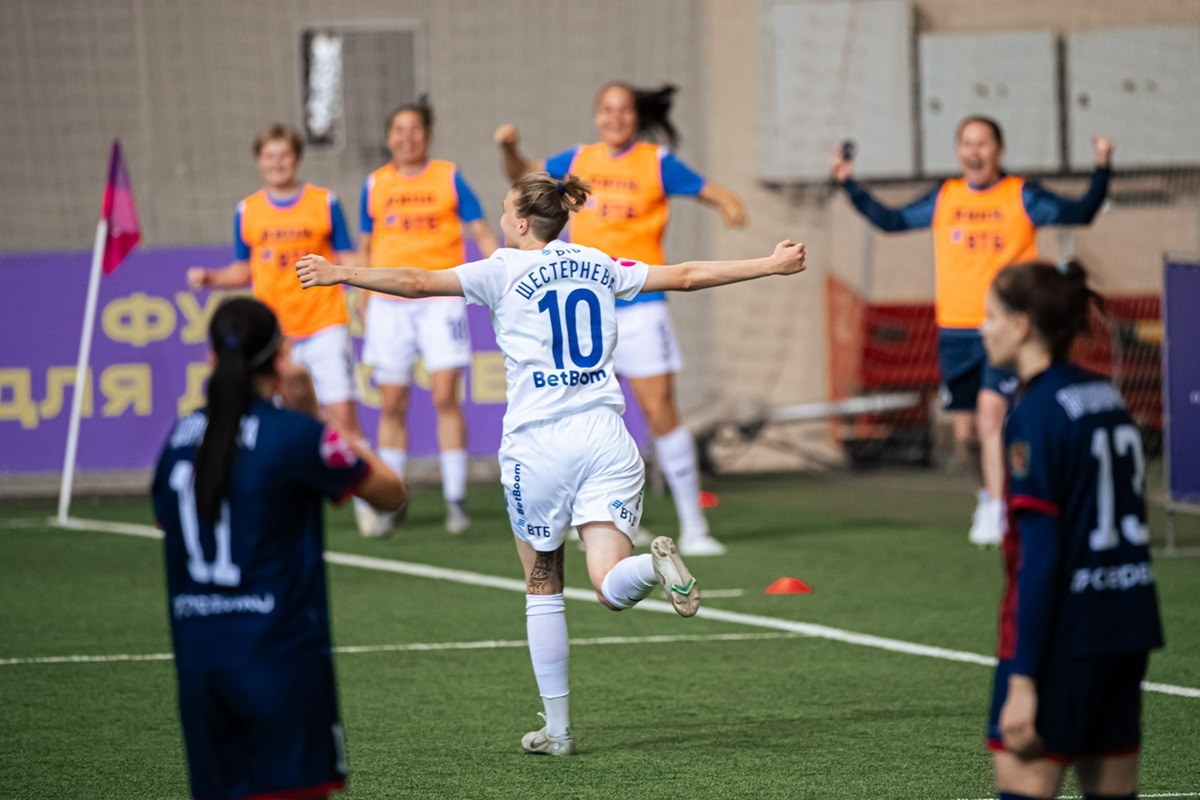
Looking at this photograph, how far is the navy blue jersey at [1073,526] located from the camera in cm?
322

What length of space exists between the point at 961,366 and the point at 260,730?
6.72m

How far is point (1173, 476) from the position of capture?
8.99 metres

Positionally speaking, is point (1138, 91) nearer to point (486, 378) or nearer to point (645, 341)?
point (486, 378)

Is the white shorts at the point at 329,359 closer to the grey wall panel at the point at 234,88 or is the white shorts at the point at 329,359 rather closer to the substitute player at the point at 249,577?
the grey wall panel at the point at 234,88

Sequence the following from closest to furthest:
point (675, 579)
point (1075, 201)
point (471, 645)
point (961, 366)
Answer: point (675, 579), point (471, 645), point (1075, 201), point (961, 366)

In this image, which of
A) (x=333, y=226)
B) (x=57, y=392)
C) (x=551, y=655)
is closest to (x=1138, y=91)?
(x=333, y=226)

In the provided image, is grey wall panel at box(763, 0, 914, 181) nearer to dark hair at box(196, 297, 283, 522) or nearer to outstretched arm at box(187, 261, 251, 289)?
outstretched arm at box(187, 261, 251, 289)

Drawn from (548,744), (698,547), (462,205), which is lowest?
(698,547)

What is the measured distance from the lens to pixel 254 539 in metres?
3.36

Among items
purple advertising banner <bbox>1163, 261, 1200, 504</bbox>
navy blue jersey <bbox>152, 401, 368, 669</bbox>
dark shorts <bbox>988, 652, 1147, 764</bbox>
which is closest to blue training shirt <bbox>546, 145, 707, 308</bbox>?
purple advertising banner <bbox>1163, 261, 1200, 504</bbox>

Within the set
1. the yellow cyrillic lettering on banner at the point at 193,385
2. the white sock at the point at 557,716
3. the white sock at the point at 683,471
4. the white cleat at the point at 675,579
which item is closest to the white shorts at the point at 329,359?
the white sock at the point at 683,471

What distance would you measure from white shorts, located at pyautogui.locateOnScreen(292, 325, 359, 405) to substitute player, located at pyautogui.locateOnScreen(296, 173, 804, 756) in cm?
483

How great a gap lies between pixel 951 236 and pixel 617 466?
4647mm

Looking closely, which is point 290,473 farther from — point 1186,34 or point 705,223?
point 1186,34
